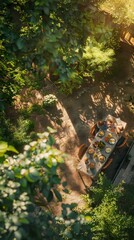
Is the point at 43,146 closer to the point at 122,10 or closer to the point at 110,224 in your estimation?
the point at 110,224

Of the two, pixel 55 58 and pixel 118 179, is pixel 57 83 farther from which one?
pixel 55 58

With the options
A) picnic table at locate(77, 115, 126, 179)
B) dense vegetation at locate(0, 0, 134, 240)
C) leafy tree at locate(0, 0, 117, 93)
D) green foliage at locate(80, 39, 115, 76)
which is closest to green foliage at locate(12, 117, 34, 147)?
picnic table at locate(77, 115, 126, 179)

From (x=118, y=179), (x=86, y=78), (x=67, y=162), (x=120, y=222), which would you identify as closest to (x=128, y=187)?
(x=118, y=179)

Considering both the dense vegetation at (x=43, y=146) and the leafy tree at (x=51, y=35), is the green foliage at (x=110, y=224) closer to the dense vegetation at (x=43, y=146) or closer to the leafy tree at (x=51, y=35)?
the dense vegetation at (x=43, y=146)

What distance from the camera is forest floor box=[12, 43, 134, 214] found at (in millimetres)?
10367

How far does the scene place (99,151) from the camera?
909 centimetres

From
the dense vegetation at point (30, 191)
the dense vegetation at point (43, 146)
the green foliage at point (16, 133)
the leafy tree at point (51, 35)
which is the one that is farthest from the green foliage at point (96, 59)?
the dense vegetation at point (30, 191)

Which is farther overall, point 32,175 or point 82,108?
point 82,108

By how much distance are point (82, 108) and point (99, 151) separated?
267 cm

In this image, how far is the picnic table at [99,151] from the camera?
8805 millimetres

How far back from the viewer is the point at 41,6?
3.35 meters

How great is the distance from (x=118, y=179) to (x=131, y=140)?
1.71 m

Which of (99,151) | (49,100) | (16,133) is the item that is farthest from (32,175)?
(49,100)

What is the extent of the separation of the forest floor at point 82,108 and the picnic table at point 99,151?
3.09 ft
